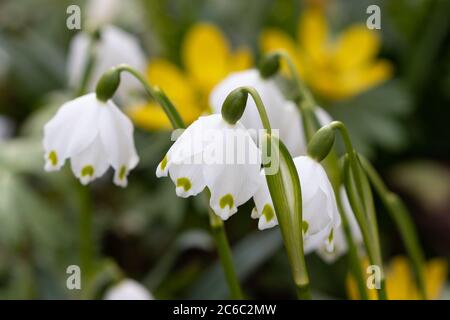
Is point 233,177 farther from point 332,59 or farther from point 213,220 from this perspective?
point 332,59

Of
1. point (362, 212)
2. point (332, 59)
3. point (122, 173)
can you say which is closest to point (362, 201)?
point (362, 212)

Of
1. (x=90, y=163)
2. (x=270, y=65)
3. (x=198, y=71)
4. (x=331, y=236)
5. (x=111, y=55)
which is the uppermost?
(x=198, y=71)

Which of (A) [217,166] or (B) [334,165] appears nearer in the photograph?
(A) [217,166]

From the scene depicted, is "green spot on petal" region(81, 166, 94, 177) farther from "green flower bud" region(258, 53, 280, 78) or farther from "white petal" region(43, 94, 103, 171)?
"green flower bud" region(258, 53, 280, 78)

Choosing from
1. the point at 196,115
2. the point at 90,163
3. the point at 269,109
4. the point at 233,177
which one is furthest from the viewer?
the point at 196,115

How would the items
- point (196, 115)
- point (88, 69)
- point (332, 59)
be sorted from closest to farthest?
1. point (88, 69)
2. point (196, 115)
3. point (332, 59)

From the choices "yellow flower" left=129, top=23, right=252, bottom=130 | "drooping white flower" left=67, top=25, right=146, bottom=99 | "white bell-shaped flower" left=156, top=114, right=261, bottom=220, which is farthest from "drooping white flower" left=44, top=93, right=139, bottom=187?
"yellow flower" left=129, top=23, right=252, bottom=130
